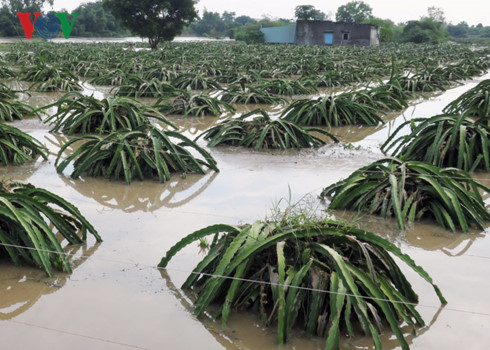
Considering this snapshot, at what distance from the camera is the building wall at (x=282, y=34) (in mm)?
46062

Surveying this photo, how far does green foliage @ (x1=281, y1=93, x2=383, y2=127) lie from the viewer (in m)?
8.08

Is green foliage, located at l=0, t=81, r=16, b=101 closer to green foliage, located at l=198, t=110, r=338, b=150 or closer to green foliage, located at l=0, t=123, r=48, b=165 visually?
green foliage, located at l=0, t=123, r=48, b=165

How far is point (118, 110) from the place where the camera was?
735 centimetres

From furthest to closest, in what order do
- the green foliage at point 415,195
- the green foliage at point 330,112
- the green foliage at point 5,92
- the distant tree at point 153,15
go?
the distant tree at point 153,15
the green foliage at point 5,92
the green foliage at point 330,112
the green foliage at point 415,195

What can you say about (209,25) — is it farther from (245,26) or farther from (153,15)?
(153,15)

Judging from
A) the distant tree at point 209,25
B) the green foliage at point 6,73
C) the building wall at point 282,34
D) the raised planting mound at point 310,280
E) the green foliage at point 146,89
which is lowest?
the raised planting mound at point 310,280

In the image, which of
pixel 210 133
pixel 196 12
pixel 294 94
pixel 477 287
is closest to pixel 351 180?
pixel 477 287

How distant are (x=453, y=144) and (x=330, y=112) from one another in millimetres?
2949

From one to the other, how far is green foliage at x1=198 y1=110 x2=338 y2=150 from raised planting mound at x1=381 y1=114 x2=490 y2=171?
131cm

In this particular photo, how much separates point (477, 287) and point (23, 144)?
4892 mm

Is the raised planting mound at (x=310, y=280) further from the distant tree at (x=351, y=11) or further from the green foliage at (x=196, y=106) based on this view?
the distant tree at (x=351, y=11)

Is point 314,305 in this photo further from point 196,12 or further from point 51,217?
point 196,12

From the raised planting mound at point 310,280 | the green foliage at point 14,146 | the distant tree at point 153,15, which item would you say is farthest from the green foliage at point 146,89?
Result: the distant tree at point 153,15

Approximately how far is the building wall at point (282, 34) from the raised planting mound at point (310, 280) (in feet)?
147
